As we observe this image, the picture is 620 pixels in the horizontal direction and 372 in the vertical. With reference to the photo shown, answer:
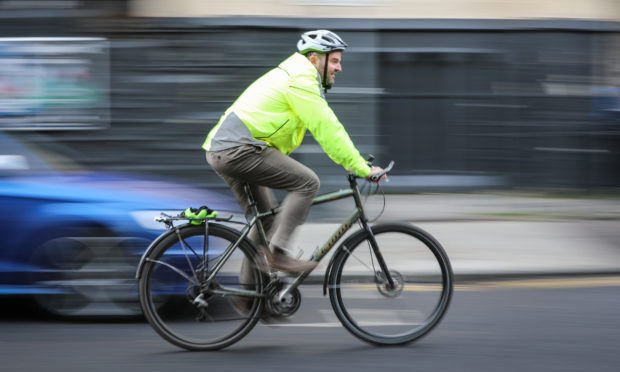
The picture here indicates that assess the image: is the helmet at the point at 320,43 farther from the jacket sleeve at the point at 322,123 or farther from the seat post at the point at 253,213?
the seat post at the point at 253,213

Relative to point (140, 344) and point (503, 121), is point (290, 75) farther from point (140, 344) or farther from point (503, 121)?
point (503, 121)

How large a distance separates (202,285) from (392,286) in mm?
1096

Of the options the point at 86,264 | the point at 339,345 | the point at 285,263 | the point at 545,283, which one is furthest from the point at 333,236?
the point at 545,283

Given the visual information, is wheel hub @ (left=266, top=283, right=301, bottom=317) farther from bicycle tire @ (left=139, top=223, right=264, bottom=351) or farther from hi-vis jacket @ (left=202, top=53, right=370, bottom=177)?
hi-vis jacket @ (left=202, top=53, right=370, bottom=177)

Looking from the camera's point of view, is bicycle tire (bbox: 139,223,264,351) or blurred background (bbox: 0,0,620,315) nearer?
bicycle tire (bbox: 139,223,264,351)

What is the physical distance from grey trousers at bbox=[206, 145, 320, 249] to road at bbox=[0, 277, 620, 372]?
2.25 ft

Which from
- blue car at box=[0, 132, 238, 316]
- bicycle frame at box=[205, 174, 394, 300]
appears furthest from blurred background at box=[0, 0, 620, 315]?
blue car at box=[0, 132, 238, 316]

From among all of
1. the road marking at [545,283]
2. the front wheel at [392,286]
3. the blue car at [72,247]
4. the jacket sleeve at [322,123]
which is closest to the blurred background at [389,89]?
the road marking at [545,283]

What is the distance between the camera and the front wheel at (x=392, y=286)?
4598 mm

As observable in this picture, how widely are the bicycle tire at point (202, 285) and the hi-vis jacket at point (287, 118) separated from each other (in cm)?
54

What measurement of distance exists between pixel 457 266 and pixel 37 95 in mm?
5992

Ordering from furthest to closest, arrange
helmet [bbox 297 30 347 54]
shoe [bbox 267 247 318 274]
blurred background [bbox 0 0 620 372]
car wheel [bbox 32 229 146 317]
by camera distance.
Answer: blurred background [bbox 0 0 620 372]
car wheel [bbox 32 229 146 317]
shoe [bbox 267 247 318 274]
helmet [bbox 297 30 347 54]

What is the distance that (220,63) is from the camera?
10133 millimetres

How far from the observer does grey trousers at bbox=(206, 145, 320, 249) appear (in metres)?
4.46
